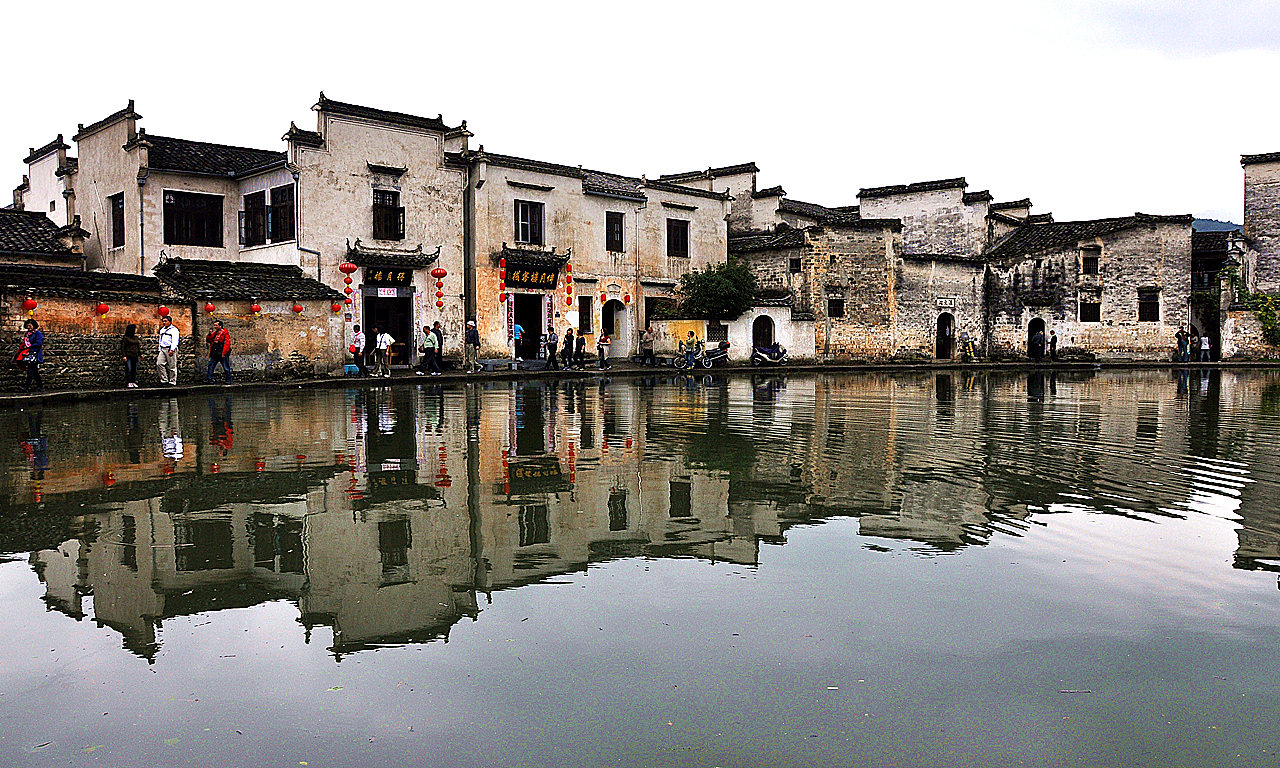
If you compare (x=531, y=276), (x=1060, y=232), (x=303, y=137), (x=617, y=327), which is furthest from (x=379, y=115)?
(x=1060, y=232)

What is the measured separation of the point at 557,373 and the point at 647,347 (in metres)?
6.97

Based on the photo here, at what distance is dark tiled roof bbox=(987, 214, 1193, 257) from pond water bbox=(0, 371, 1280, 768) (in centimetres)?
3372

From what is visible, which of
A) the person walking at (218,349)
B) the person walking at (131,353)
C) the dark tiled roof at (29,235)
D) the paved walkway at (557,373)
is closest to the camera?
the paved walkway at (557,373)

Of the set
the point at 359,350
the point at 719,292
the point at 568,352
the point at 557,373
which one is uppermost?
the point at 719,292

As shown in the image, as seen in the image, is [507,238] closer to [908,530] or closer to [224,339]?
[224,339]

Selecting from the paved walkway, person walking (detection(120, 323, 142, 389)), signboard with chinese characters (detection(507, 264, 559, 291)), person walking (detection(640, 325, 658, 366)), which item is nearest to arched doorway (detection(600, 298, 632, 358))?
person walking (detection(640, 325, 658, 366))

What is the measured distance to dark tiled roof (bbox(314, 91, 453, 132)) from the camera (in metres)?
28.5

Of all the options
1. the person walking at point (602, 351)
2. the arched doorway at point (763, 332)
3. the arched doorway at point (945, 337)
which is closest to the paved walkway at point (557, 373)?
the person walking at point (602, 351)

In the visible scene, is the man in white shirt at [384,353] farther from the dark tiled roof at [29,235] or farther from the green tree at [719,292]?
the green tree at [719,292]

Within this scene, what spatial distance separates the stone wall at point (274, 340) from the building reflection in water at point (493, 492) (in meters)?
9.85

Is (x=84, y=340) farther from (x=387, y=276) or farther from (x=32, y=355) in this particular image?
(x=387, y=276)

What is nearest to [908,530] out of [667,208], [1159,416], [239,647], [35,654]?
[239,647]

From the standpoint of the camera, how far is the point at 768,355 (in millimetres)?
37094

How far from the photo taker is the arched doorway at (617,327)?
121 feet
